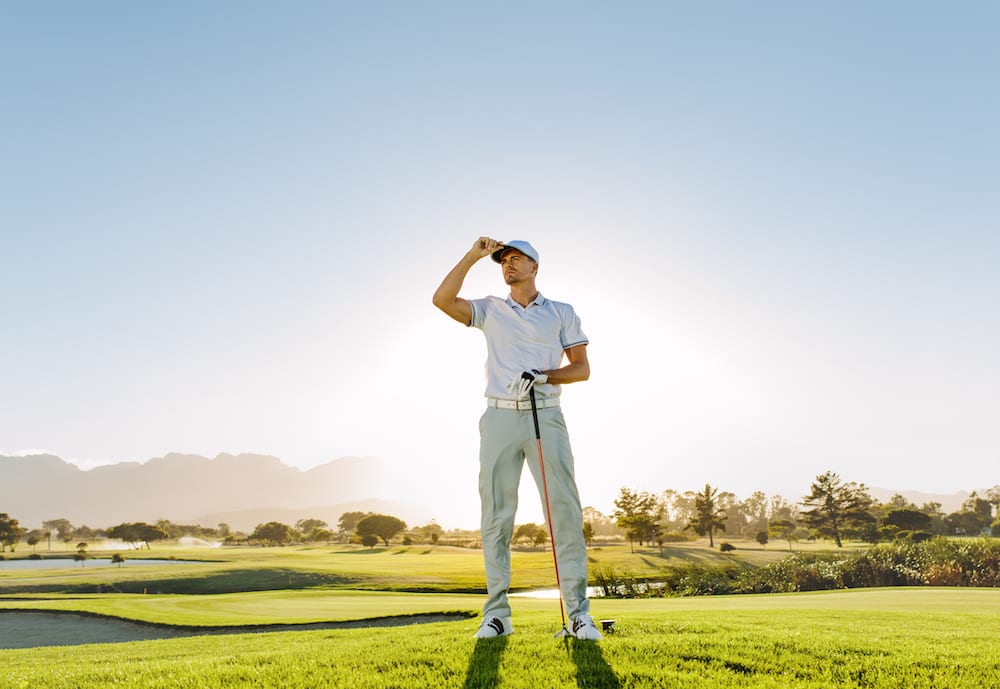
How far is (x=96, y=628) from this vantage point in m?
17.7

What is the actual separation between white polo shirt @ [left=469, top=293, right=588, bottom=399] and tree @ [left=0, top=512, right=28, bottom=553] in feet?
287

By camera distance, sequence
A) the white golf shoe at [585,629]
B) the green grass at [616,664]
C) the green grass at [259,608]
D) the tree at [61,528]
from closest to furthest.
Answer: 1. the green grass at [616,664]
2. the white golf shoe at [585,629]
3. the green grass at [259,608]
4. the tree at [61,528]

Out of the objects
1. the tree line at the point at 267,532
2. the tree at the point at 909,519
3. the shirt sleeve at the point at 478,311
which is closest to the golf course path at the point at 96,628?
the shirt sleeve at the point at 478,311

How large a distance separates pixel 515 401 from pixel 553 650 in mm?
1889

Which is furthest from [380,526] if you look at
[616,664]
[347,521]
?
[616,664]

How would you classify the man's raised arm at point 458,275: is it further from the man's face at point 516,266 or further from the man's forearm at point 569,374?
the man's forearm at point 569,374

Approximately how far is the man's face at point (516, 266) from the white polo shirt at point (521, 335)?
19 cm

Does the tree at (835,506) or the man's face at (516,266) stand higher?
the man's face at (516,266)

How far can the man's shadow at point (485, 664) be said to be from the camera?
3.95m

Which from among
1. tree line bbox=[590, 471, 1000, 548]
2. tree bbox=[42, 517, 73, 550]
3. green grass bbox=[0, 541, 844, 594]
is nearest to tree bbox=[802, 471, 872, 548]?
tree line bbox=[590, 471, 1000, 548]

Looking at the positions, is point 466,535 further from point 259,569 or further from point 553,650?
point 553,650

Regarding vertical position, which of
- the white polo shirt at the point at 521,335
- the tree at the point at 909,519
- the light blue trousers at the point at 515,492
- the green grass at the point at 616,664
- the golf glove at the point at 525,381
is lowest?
the tree at the point at 909,519

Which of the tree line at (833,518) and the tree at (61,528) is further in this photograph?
the tree at (61,528)

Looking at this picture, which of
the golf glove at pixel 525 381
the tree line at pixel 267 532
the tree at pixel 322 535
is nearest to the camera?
the golf glove at pixel 525 381
